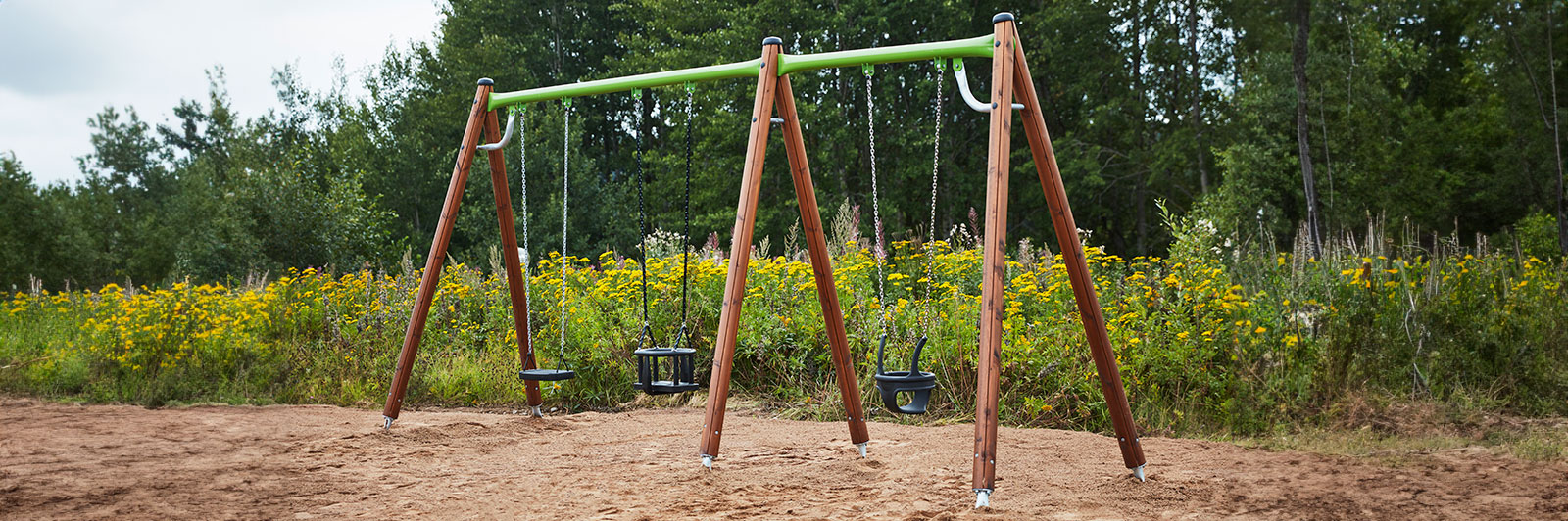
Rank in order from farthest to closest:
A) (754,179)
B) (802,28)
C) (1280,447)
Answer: (802,28) < (1280,447) < (754,179)

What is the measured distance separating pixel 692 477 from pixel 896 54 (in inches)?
78.0

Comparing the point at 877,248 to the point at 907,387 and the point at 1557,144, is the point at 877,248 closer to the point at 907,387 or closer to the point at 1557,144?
the point at 907,387

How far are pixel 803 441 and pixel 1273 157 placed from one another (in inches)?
684

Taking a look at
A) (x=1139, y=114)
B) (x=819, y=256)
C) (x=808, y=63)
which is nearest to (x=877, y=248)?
(x=819, y=256)

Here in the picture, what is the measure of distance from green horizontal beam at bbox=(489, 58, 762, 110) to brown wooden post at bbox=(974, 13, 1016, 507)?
42.7 inches

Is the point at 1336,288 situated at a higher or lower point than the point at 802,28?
lower

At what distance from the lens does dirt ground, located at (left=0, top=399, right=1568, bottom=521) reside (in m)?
3.66

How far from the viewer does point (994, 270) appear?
136 inches

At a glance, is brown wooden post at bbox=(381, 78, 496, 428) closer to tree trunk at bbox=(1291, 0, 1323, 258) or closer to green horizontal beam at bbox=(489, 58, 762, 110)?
green horizontal beam at bbox=(489, 58, 762, 110)

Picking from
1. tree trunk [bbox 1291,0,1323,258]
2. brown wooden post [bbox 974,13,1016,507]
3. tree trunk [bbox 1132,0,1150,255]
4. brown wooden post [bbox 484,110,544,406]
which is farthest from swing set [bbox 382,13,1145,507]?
tree trunk [bbox 1132,0,1150,255]

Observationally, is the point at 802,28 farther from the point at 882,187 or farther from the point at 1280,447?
the point at 1280,447

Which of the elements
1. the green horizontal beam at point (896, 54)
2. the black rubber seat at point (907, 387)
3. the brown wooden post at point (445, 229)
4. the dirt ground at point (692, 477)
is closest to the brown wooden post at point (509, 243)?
the brown wooden post at point (445, 229)

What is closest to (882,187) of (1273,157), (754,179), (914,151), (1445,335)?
(914,151)

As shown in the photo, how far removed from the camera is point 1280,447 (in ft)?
15.6
